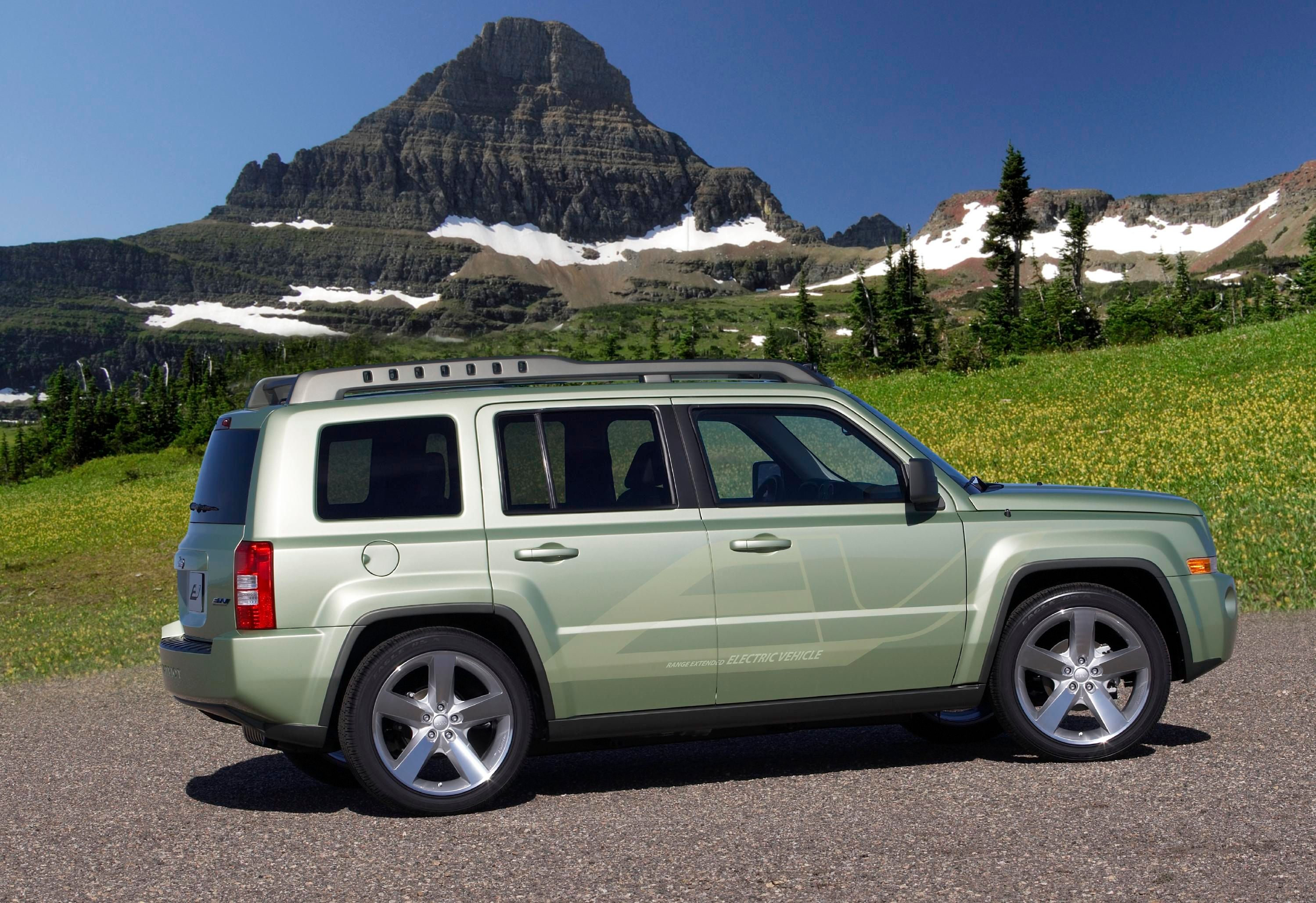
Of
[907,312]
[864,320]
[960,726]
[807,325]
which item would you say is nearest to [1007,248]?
[907,312]

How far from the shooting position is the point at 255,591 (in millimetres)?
5262

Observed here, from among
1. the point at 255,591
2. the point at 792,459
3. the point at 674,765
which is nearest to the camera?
the point at 255,591

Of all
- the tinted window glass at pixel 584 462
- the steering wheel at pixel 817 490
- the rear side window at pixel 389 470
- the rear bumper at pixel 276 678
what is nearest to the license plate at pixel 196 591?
the rear bumper at pixel 276 678

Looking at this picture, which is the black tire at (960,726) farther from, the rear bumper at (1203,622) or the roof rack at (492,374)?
the roof rack at (492,374)

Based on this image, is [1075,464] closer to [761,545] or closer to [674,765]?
[674,765]

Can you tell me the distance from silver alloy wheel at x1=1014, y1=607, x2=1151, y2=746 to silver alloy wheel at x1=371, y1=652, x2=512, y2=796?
2.65 meters

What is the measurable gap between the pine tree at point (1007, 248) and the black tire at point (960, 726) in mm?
71387

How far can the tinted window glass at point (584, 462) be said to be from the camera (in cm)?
563

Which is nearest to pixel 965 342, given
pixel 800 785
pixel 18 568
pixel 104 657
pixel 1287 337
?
pixel 1287 337

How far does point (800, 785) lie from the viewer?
19.1 ft

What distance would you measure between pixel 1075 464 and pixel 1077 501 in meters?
20.2

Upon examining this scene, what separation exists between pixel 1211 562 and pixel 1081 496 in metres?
0.80

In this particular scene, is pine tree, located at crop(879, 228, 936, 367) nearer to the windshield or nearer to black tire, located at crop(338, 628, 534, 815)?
the windshield

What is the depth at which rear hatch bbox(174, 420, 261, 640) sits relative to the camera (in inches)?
212
